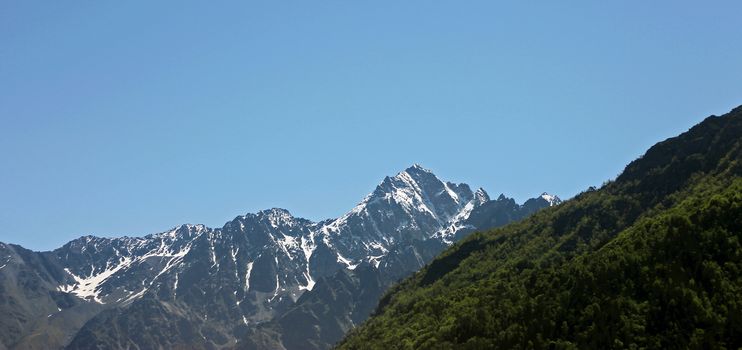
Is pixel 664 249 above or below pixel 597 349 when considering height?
above

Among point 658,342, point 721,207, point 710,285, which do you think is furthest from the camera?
point 721,207

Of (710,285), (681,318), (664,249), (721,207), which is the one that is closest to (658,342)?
(681,318)

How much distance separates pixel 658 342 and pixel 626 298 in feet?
58.4

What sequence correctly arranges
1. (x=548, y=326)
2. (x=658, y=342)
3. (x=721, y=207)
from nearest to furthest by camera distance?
(x=658, y=342)
(x=548, y=326)
(x=721, y=207)

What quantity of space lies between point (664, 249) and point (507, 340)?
48.0 m

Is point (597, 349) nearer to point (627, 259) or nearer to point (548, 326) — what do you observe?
point (548, 326)

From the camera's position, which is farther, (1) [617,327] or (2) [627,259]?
(2) [627,259]

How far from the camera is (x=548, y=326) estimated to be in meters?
186

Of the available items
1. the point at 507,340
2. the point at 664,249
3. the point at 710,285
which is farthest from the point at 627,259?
the point at 507,340

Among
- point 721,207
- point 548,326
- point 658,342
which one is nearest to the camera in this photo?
point 658,342

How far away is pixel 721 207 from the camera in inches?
7830

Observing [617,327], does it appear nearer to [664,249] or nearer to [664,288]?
[664,288]

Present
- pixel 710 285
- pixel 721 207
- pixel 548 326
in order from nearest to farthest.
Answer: pixel 710 285, pixel 548 326, pixel 721 207

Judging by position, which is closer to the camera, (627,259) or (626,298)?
(626,298)
